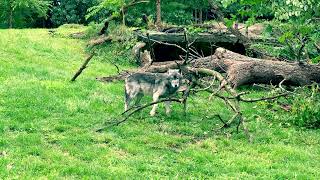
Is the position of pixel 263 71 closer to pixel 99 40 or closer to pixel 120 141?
pixel 120 141

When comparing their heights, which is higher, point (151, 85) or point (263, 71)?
point (151, 85)

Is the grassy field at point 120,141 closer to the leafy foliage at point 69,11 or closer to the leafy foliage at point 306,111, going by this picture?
the leafy foliage at point 306,111

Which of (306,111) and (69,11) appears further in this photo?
(69,11)

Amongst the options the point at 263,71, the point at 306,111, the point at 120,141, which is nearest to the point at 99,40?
the point at 263,71

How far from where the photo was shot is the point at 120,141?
981cm

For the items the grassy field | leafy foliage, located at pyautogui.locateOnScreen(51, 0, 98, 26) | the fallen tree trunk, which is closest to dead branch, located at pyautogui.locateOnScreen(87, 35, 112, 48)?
the fallen tree trunk

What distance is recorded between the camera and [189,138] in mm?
10594

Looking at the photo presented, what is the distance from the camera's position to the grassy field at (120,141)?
833 centimetres

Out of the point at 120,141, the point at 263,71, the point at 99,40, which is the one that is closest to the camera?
the point at 120,141

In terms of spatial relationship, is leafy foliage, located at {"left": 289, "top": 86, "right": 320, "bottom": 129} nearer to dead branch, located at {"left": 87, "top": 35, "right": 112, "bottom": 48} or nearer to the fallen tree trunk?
the fallen tree trunk

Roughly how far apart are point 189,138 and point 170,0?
37031mm

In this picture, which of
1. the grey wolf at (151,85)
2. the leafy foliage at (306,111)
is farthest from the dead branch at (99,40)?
the leafy foliage at (306,111)

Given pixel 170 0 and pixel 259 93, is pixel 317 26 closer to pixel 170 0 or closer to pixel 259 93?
pixel 259 93

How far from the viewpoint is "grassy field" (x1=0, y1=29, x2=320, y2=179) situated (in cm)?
833
